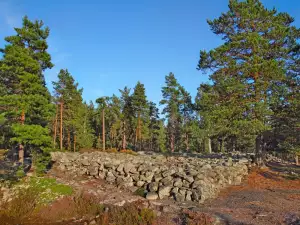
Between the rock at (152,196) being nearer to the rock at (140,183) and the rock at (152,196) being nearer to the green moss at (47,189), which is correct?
the rock at (140,183)

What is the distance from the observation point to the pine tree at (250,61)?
55.0 ft

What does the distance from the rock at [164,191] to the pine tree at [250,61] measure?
7.26 m

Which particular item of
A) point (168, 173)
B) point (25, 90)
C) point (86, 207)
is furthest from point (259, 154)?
point (25, 90)

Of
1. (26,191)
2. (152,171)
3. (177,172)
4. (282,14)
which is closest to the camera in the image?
(26,191)

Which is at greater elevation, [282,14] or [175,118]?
[282,14]

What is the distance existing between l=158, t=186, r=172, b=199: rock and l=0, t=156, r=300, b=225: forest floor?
0.67 m

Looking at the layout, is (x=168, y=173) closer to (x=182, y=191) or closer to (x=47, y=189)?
(x=182, y=191)

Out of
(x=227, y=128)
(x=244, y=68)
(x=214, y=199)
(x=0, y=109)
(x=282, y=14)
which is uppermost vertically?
(x=282, y=14)

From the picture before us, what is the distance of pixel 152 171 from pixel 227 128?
22.4 feet

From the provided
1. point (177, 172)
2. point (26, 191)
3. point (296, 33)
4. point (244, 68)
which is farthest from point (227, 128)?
point (26, 191)

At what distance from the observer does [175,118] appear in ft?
137

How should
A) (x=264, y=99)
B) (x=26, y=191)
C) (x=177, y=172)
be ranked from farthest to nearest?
(x=264, y=99) < (x=177, y=172) < (x=26, y=191)

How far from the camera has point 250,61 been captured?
1808 centimetres

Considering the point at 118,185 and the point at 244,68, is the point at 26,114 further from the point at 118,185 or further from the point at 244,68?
the point at 244,68
